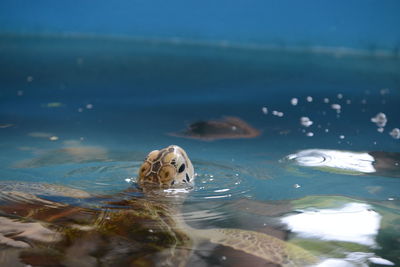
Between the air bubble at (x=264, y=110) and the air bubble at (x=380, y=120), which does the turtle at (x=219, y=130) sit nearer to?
the air bubble at (x=264, y=110)

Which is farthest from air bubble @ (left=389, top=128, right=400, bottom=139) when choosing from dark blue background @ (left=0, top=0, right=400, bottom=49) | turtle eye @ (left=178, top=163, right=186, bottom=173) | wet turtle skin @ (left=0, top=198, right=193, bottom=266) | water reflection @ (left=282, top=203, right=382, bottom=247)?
dark blue background @ (left=0, top=0, right=400, bottom=49)

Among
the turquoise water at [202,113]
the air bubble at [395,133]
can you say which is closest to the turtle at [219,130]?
the turquoise water at [202,113]

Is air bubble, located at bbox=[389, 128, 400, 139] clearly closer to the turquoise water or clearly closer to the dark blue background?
the turquoise water

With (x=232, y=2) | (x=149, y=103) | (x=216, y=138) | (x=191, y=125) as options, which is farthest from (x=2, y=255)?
(x=232, y=2)

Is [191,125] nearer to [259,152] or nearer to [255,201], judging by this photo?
[259,152]

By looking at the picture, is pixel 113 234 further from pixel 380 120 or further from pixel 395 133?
pixel 380 120

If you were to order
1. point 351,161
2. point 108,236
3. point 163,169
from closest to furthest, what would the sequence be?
point 108,236 < point 163,169 < point 351,161

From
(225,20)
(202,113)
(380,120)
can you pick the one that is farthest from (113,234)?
(225,20)
